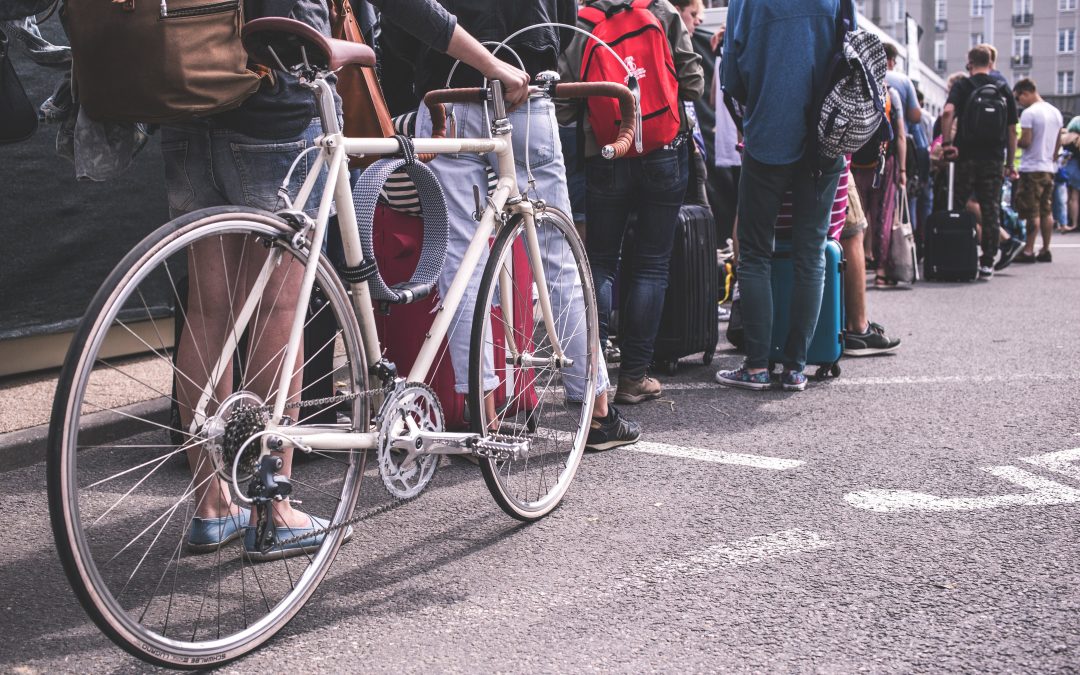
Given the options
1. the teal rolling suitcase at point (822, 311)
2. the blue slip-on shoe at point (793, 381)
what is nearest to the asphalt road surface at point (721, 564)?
the blue slip-on shoe at point (793, 381)

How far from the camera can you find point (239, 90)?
8.46ft

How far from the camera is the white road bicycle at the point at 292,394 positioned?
7.07 feet

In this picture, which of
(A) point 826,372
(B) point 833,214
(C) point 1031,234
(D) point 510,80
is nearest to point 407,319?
(D) point 510,80

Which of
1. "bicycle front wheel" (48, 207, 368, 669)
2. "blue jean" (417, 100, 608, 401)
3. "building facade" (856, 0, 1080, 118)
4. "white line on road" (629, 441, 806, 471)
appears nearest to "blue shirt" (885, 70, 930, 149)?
"white line on road" (629, 441, 806, 471)

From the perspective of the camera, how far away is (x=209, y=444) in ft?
7.36

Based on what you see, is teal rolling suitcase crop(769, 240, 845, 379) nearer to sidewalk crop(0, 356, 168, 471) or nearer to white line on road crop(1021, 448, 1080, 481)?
white line on road crop(1021, 448, 1080, 481)

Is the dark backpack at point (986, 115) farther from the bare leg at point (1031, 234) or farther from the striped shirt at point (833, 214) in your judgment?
the striped shirt at point (833, 214)

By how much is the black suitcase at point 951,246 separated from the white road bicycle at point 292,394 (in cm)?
737

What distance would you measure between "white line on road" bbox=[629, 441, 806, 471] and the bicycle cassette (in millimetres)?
1425

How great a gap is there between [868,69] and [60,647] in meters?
4.00

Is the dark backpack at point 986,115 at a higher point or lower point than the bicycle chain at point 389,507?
higher

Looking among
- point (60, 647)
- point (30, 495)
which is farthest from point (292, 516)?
point (30, 495)

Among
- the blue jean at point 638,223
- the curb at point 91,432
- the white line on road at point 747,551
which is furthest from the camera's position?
the blue jean at point 638,223

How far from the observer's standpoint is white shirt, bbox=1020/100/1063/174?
12.3 metres
